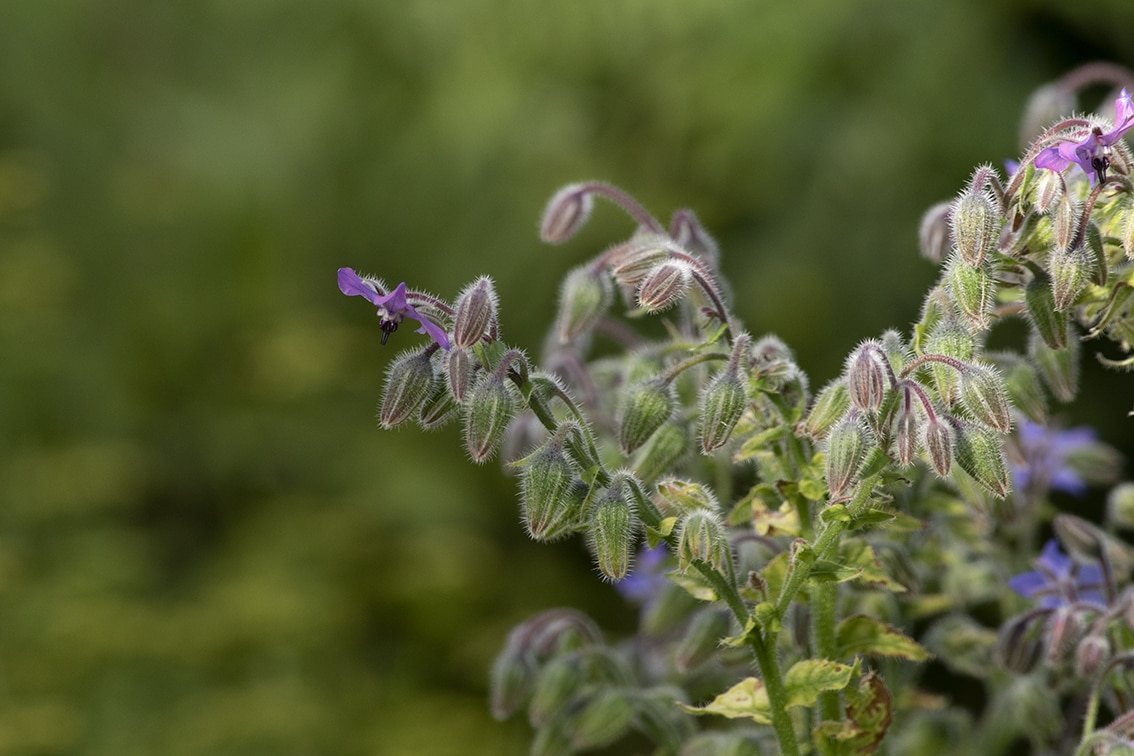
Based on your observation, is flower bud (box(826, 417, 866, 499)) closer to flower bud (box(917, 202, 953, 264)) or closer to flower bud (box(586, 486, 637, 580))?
flower bud (box(586, 486, 637, 580))

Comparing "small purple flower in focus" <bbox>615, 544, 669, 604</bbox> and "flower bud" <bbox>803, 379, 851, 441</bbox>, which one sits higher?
"small purple flower in focus" <bbox>615, 544, 669, 604</bbox>

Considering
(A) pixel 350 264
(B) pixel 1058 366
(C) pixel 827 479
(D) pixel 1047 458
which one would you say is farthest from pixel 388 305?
(A) pixel 350 264

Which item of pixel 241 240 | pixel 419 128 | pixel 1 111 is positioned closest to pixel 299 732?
pixel 241 240

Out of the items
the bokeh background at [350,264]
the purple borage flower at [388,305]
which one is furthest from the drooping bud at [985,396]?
the bokeh background at [350,264]

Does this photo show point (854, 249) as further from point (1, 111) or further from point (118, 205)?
point (1, 111)

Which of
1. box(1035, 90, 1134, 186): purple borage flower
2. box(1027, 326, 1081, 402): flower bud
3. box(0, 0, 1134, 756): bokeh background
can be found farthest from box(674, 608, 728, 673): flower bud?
box(0, 0, 1134, 756): bokeh background

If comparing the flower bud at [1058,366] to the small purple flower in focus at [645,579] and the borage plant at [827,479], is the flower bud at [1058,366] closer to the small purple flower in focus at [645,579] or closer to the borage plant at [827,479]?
the borage plant at [827,479]
